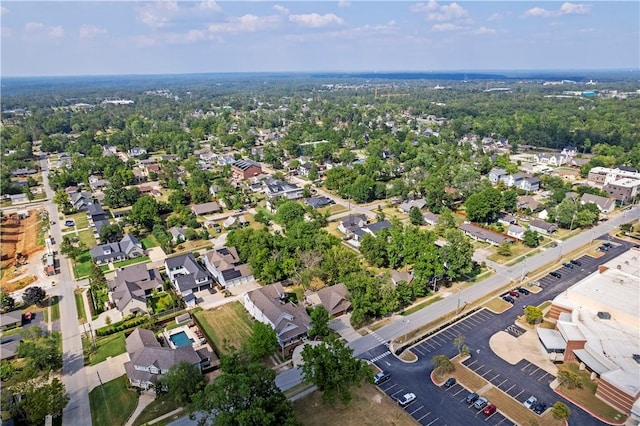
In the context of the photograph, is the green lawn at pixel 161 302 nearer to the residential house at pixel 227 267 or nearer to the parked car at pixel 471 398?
the residential house at pixel 227 267

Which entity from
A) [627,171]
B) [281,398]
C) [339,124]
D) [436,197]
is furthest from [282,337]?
[339,124]

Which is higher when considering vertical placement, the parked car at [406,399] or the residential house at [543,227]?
the residential house at [543,227]

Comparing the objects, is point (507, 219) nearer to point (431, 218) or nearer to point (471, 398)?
point (431, 218)

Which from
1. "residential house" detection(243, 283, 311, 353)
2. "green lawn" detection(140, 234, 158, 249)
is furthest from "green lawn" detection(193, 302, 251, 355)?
"green lawn" detection(140, 234, 158, 249)

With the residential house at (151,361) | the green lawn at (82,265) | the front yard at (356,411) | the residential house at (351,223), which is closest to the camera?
the front yard at (356,411)

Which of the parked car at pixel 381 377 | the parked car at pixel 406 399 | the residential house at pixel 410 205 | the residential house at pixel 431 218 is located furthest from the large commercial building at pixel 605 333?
the residential house at pixel 410 205

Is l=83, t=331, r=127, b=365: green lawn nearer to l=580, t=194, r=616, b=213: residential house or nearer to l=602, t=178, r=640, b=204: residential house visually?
l=580, t=194, r=616, b=213: residential house
